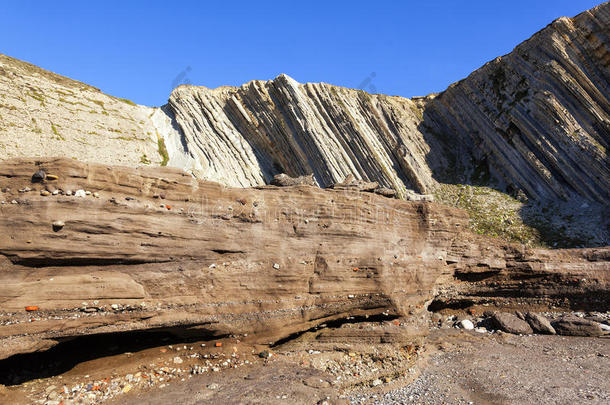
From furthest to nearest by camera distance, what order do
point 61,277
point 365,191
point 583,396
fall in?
1. point 365,191
2. point 583,396
3. point 61,277

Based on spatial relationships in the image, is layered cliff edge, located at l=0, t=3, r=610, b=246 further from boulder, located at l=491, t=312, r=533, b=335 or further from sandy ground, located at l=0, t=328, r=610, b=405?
sandy ground, located at l=0, t=328, r=610, b=405

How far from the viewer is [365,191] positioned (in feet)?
46.6

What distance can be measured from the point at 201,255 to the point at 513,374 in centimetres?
1037

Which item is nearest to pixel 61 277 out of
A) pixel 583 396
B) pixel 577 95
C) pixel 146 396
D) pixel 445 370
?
pixel 146 396

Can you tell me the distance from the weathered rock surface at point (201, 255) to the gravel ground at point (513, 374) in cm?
252

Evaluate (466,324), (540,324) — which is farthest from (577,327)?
(466,324)

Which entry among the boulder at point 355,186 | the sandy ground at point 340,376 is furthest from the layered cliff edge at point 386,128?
the sandy ground at point 340,376

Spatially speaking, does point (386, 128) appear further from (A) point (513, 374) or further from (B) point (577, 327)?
(A) point (513, 374)

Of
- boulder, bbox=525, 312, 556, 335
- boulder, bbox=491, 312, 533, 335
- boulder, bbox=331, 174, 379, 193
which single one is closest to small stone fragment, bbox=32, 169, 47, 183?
boulder, bbox=331, 174, 379, 193

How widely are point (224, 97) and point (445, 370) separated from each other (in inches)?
1288

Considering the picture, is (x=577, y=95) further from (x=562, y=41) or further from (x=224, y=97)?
(x=224, y=97)

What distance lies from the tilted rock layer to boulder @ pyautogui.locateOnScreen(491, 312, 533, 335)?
16497 millimetres

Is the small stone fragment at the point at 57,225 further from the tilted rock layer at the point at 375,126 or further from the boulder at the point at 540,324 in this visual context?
the tilted rock layer at the point at 375,126

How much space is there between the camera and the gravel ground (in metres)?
9.44
